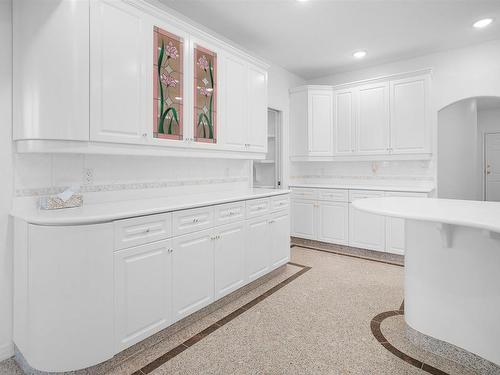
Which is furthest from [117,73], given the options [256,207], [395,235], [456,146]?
[456,146]

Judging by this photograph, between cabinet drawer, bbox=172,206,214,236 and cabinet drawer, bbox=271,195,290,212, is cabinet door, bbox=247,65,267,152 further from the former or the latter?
cabinet drawer, bbox=172,206,214,236

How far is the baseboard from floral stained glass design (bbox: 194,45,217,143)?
2.03 metres

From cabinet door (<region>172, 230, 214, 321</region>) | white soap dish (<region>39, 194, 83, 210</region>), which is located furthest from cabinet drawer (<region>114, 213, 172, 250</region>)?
white soap dish (<region>39, 194, 83, 210</region>)

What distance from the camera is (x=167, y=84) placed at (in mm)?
2484

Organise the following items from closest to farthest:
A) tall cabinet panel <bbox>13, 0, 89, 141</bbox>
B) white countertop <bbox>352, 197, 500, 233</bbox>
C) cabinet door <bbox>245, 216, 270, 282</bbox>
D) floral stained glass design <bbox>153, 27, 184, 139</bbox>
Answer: white countertop <bbox>352, 197, 500, 233</bbox>
tall cabinet panel <bbox>13, 0, 89, 141</bbox>
floral stained glass design <bbox>153, 27, 184, 139</bbox>
cabinet door <bbox>245, 216, 270, 282</bbox>

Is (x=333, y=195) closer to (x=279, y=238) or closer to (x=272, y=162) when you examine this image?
(x=272, y=162)

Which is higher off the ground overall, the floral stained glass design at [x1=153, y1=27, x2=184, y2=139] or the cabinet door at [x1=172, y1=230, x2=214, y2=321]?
the floral stained glass design at [x1=153, y1=27, x2=184, y2=139]

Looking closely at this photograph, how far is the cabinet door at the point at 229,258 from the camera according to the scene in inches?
102

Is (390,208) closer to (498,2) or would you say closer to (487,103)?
(498,2)

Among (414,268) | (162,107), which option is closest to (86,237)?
(162,107)

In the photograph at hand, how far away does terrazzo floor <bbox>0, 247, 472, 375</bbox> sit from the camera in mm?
1886

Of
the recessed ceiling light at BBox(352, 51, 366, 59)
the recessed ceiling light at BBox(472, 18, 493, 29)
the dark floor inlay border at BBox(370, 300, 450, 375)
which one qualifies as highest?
the recessed ceiling light at BBox(352, 51, 366, 59)

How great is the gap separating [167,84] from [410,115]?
11.0 ft

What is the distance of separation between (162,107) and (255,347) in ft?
6.49
